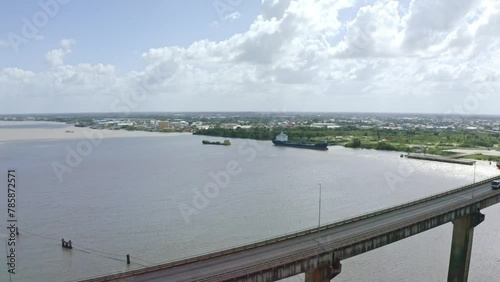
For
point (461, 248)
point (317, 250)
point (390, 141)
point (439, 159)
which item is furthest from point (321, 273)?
point (390, 141)

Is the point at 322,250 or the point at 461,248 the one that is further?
the point at 461,248

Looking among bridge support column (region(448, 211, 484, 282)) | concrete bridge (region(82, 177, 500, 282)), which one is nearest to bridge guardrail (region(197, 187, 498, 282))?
concrete bridge (region(82, 177, 500, 282))

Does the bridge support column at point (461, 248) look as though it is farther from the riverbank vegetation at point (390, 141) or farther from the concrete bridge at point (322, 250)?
the riverbank vegetation at point (390, 141)

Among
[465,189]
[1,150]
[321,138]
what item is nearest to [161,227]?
[465,189]

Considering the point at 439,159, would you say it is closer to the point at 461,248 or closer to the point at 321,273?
the point at 461,248

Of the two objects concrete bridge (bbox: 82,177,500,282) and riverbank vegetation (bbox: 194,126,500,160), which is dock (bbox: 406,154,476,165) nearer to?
riverbank vegetation (bbox: 194,126,500,160)

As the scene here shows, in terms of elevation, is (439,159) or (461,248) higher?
(461,248)
